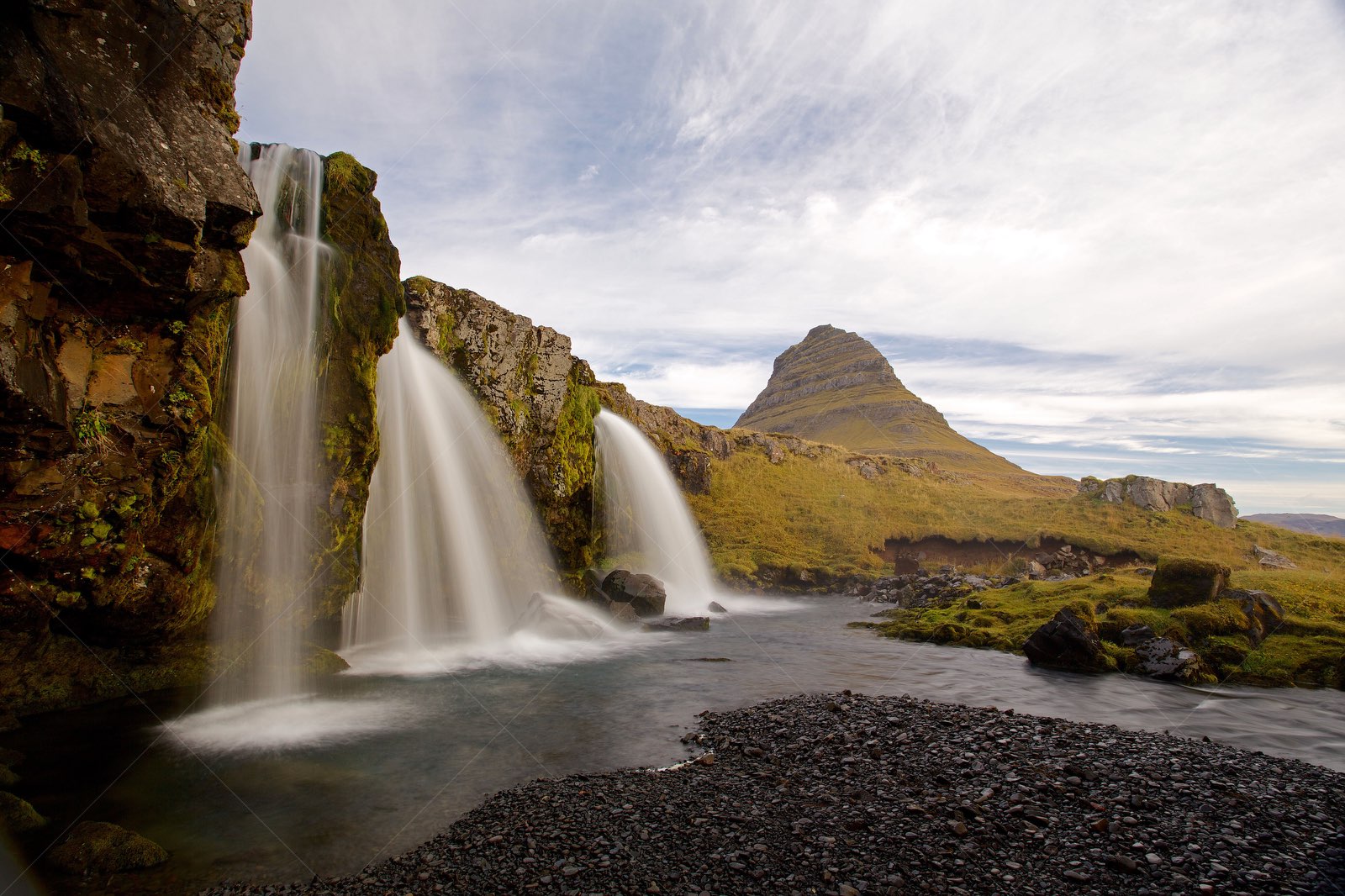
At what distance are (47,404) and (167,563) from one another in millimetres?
4231

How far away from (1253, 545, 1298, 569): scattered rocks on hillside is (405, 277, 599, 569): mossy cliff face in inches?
1739

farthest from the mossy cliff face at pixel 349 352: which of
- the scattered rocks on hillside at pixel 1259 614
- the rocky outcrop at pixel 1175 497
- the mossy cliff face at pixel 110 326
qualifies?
the rocky outcrop at pixel 1175 497

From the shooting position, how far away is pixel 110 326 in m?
12.9

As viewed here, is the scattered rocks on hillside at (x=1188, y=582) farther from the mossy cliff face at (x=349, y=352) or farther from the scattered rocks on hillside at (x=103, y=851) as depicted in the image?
the scattered rocks on hillside at (x=103, y=851)

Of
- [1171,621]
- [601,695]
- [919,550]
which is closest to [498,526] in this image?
[601,695]

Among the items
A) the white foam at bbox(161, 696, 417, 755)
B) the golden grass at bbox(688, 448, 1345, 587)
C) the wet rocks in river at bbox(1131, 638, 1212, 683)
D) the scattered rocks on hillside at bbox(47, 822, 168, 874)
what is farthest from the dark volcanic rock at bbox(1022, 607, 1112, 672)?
the golden grass at bbox(688, 448, 1345, 587)

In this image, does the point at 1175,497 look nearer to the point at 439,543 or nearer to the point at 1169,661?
the point at 1169,661

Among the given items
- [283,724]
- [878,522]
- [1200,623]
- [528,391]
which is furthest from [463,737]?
[878,522]

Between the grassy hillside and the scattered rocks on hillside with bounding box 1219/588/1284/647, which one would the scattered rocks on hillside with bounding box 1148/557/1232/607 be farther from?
the grassy hillside

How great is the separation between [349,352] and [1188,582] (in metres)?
31.4

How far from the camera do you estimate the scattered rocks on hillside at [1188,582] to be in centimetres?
2294

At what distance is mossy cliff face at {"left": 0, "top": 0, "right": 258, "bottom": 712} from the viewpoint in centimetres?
1096

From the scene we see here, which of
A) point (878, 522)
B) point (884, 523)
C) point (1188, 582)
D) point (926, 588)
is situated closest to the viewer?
point (1188, 582)

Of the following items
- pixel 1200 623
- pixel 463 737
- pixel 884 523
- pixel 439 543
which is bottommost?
pixel 463 737
